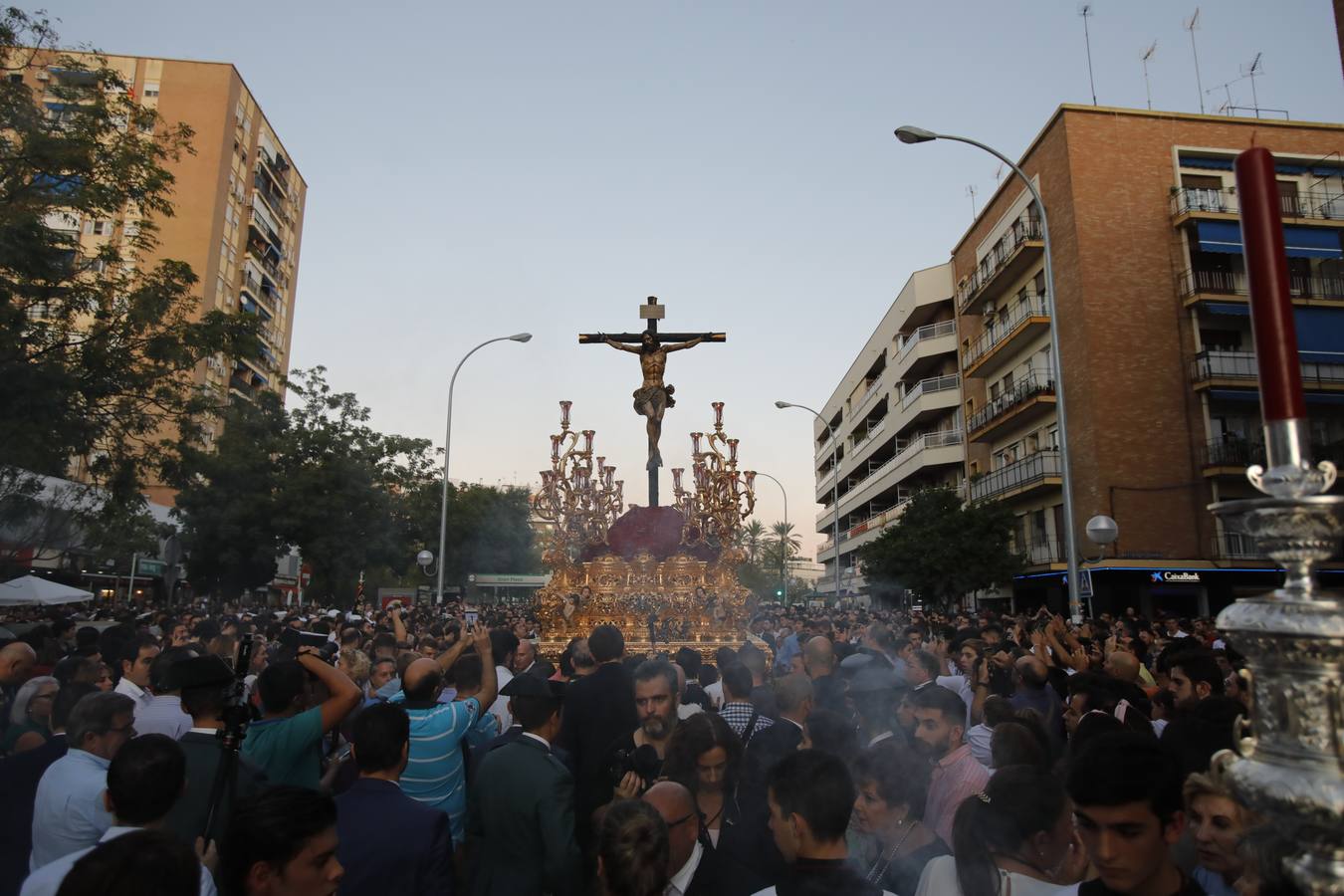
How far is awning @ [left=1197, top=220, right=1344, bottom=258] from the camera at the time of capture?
26391 millimetres

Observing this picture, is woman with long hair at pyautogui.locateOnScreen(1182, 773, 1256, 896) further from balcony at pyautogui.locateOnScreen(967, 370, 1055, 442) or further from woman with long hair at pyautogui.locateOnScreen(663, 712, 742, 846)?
balcony at pyautogui.locateOnScreen(967, 370, 1055, 442)

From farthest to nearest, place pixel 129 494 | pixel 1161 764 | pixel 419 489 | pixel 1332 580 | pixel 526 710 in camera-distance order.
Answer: pixel 419 489
pixel 1332 580
pixel 129 494
pixel 526 710
pixel 1161 764

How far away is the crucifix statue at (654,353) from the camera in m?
18.5

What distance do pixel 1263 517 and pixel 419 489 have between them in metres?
34.6

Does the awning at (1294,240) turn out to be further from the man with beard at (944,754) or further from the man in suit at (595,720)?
the man in suit at (595,720)

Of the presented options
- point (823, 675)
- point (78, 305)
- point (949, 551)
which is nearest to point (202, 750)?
point (823, 675)

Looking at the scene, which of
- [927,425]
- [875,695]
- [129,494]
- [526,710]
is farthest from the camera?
[927,425]

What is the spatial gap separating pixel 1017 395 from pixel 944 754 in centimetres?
2880

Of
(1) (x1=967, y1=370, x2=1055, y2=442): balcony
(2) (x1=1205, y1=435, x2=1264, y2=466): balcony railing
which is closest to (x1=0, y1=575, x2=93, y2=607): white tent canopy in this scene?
(1) (x1=967, y1=370, x2=1055, y2=442): balcony

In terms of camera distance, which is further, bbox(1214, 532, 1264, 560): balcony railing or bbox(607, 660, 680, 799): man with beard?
bbox(1214, 532, 1264, 560): balcony railing

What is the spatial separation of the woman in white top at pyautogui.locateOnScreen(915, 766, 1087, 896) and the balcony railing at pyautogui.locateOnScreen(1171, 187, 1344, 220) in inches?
1206

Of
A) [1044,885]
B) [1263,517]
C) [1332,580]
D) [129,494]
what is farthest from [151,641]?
[1332,580]

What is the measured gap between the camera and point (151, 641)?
655 cm

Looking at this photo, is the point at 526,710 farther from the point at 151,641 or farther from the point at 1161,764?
the point at 151,641
